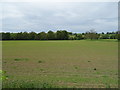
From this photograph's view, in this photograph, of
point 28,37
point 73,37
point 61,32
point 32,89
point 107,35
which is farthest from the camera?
point 107,35

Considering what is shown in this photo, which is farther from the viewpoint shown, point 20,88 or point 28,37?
point 28,37

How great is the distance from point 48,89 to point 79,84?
→ 3.89ft

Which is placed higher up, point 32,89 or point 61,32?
point 61,32

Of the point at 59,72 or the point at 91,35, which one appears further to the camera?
the point at 91,35

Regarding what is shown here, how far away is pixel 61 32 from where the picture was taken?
142 feet

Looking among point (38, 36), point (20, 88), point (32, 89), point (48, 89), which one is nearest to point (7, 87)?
point (20, 88)

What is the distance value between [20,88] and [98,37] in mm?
68456

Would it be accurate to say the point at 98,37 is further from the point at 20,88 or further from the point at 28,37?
the point at 20,88

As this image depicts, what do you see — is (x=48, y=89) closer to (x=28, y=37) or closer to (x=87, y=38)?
(x=28, y=37)

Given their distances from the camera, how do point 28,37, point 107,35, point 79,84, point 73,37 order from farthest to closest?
point 107,35 → point 73,37 → point 28,37 → point 79,84

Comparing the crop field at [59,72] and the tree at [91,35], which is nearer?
the crop field at [59,72]

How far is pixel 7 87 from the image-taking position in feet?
11.0

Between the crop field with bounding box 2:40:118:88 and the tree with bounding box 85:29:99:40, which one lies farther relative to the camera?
the tree with bounding box 85:29:99:40

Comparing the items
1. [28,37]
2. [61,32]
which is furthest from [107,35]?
[28,37]
